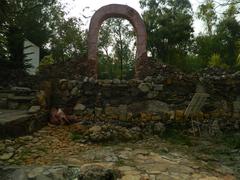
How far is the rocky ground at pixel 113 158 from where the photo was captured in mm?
4723

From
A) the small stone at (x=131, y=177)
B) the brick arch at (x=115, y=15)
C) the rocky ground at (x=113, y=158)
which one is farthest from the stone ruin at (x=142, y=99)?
the brick arch at (x=115, y=15)

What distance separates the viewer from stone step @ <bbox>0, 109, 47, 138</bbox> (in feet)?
19.7

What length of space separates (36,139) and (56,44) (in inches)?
777

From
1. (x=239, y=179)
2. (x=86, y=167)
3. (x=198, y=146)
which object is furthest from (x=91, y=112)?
(x=239, y=179)

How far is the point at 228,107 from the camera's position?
8.34m

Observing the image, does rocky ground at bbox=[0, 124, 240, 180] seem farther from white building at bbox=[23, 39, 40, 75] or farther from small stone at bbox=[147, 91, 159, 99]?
white building at bbox=[23, 39, 40, 75]


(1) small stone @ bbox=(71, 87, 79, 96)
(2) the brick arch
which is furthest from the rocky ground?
(2) the brick arch

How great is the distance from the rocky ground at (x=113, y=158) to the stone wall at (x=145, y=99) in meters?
0.84

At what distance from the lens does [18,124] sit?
624cm

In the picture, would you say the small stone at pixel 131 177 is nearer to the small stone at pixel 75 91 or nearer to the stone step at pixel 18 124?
the stone step at pixel 18 124

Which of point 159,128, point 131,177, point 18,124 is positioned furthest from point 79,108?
point 131,177

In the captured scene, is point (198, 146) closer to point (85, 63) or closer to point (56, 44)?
point (85, 63)

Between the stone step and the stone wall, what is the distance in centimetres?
125

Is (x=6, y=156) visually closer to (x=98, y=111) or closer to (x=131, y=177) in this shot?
(x=131, y=177)
